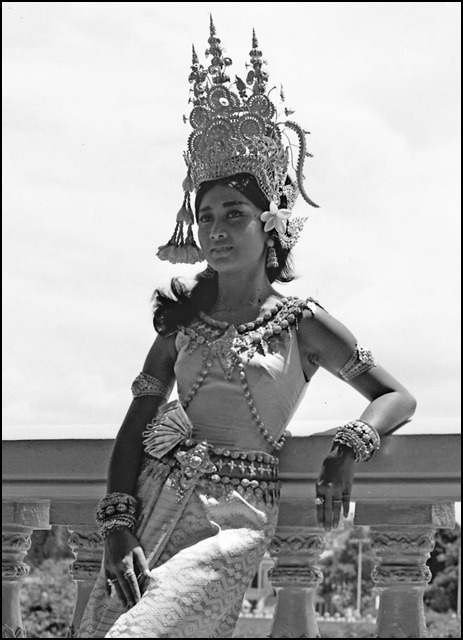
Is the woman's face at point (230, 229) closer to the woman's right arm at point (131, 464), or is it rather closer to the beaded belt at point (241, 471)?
the woman's right arm at point (131, 464)

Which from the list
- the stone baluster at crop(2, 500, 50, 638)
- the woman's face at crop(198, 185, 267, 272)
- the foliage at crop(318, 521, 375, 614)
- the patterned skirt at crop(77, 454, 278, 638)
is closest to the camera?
the patterned skirt at crop(77, 454, 278, 638)

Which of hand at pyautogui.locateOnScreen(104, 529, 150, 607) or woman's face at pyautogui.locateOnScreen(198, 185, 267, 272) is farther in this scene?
woman's face at pyautogui.locateOnScreen(198, 185, 267, 272)

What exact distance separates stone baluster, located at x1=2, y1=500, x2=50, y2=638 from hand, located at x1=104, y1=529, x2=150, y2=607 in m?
0.91

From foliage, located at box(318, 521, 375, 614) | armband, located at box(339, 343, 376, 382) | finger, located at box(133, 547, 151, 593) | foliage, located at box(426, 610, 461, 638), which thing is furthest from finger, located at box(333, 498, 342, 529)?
foliage, located at box(318, 521, 375, 614)

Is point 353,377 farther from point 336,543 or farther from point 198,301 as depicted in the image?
point 336,543

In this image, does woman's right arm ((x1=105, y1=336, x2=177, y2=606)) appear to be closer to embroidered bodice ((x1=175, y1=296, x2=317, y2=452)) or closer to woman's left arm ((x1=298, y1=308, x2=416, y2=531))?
embroidered bodice ((x1=175, y1=296, x2=317, y2=452))

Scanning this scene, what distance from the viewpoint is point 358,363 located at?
13.0 feet

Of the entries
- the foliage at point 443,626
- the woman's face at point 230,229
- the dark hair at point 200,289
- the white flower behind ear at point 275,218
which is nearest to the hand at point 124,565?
the dark hair at point 200,289

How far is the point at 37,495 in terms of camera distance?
4.54 m

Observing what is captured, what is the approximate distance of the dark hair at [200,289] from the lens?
410 centimetres

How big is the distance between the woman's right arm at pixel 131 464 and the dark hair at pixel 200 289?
3.2 inches

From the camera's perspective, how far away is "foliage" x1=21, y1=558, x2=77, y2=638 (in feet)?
97.3

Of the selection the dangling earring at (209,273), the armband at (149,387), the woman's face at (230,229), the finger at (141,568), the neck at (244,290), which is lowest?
the finger at (141,568)

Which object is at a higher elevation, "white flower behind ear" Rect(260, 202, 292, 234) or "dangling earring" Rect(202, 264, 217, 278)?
"white flower behind ear" Rect(260, 202, 292, 234)
